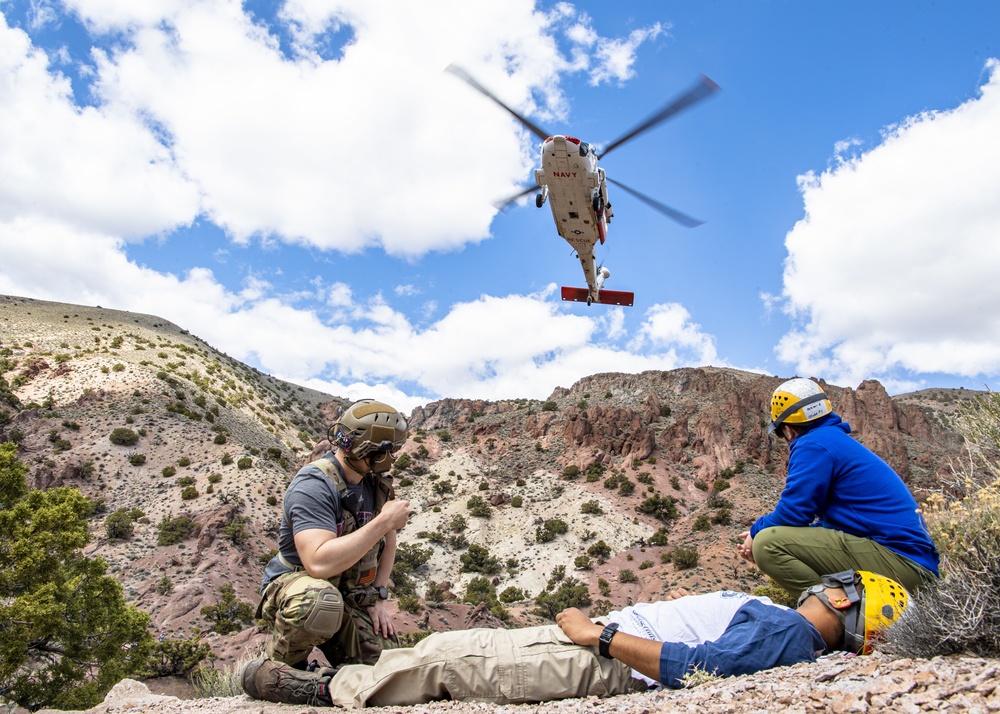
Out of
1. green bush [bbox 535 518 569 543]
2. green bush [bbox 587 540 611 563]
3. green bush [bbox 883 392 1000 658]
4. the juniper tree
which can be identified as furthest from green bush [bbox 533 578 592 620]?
green bush [bbox 883 392 1000 658]

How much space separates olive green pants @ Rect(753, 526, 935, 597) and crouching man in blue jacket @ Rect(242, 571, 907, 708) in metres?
0.29

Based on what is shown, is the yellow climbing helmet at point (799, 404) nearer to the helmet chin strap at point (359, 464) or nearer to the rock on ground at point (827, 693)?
the rock on ground at point (827, 693)

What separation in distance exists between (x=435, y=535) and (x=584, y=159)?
35.6 m

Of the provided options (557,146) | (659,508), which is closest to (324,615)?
(557,146)

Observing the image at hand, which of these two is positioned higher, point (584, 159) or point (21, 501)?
point (584, 159)

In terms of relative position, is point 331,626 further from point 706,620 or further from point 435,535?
point 435,535

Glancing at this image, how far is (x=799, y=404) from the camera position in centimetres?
499

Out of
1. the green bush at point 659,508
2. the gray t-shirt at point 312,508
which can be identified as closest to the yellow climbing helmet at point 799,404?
the gray t-shirt at point 312,508

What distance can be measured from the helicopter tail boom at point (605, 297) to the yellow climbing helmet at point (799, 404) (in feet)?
80.7

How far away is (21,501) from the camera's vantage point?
1672cm

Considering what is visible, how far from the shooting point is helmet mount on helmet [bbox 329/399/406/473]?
4906 mm

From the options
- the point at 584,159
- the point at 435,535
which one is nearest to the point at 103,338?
the point at 435,535

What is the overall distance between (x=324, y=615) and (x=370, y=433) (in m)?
1.29

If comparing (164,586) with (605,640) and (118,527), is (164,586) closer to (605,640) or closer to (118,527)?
(118,527)
